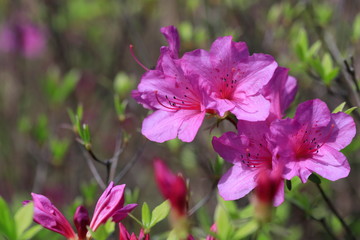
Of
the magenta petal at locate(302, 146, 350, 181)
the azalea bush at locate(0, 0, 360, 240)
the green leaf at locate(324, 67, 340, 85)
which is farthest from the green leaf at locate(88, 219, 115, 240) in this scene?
the green leaf at locate(324, 67, 340, 85)

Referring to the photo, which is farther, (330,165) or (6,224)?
(330,165)

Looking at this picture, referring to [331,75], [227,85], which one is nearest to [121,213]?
[227,85]

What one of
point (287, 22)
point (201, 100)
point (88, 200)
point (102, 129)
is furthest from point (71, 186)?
point (201, 100)

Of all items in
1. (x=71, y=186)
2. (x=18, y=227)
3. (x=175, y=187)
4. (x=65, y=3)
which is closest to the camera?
(x=175, y=187)

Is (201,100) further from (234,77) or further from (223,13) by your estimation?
(223,13)

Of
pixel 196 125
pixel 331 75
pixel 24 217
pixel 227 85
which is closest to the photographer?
pixel 24 217

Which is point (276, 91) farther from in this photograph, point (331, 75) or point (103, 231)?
point (103, 231)

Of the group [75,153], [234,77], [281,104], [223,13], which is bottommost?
[75,153]
